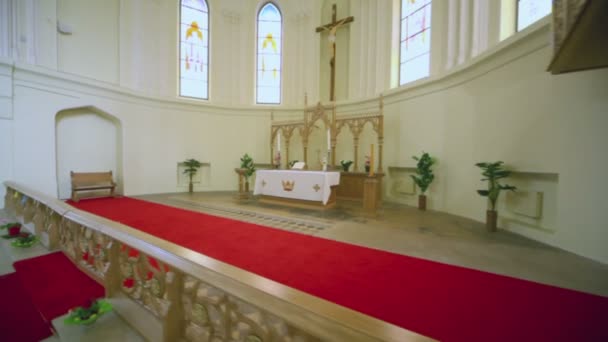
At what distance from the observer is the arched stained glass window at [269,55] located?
368 inches

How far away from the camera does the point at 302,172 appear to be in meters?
5.51

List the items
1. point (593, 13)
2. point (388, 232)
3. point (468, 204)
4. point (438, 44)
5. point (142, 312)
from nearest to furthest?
point (142, 312) < point (593, 13) < point (388, 232) < point (468, 204) < point (438, 44)

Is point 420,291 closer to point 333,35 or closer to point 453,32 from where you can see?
point 453,32

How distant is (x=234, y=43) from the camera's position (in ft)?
29.8

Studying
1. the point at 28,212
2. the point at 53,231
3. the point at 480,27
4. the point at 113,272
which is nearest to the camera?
the point at 113,272

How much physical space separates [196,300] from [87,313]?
0.72 metres

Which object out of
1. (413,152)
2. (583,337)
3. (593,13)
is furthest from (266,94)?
(583,337)

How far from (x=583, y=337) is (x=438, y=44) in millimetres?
6144

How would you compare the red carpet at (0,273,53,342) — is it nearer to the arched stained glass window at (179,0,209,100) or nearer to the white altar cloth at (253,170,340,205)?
the white altar cloth at (253,170,340,205)

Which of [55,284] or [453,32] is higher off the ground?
[453,32]

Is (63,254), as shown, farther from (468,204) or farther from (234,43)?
(234,43)

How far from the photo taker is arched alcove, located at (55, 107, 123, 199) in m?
6.61

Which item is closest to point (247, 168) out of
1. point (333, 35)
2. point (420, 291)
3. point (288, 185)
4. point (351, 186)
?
point (288, 185)

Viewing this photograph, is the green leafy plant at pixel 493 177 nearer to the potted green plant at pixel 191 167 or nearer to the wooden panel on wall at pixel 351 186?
the wooden panel on wall at pixel 351 186
